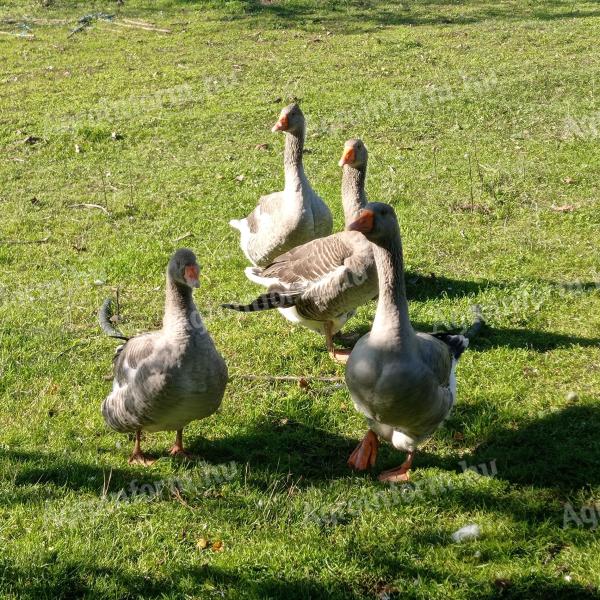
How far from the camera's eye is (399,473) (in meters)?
4.94

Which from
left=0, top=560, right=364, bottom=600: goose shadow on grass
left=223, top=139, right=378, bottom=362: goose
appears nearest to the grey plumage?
left=223, top=139, right=378, bottom=362: goose

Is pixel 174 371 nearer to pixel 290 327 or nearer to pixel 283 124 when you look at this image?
pixel 290 327

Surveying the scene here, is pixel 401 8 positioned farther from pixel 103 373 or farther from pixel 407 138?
pixel 103 373

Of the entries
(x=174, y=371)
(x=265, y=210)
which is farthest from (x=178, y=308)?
(x=265, y=210)

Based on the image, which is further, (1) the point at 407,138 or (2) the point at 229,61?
(2) the point at 229,61

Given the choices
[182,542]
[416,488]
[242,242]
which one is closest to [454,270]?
[242,242]

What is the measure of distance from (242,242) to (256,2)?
1594 cm

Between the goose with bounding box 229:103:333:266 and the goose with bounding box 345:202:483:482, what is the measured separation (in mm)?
2473

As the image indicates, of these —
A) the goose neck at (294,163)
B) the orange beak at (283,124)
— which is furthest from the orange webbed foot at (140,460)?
the orange beak at (283,124)

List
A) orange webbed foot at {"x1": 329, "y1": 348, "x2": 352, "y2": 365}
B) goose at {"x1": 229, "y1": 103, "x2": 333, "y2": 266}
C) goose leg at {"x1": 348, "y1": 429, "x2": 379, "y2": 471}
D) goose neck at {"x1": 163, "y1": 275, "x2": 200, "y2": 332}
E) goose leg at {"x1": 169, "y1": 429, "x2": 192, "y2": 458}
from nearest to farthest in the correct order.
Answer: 1. goose neck at {"x1": 163, "y1": 275, "x2": 200, "y2": 332}
2. goose leg at {"x1": 348, "y1": 429, "x2": 379, "y2": 471}
3. goose leg at {"x1": 169, "y1": 429, "x2": 192, "y2": 458}
4. orange webbed foot at {"x1": 329, "y1": 348, "x2": 352, "y2": 365}
5. goose at {"x1": 229, "y1": 103, "x2": 333, "y2": 266}

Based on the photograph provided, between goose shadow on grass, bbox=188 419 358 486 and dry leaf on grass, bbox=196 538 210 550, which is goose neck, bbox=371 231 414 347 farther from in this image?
dry leaf on grass, bbox=196 538 210 550

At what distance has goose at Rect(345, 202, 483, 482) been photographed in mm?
4559

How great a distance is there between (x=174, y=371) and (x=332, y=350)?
2.21 m

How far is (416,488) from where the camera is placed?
15.7 feet
